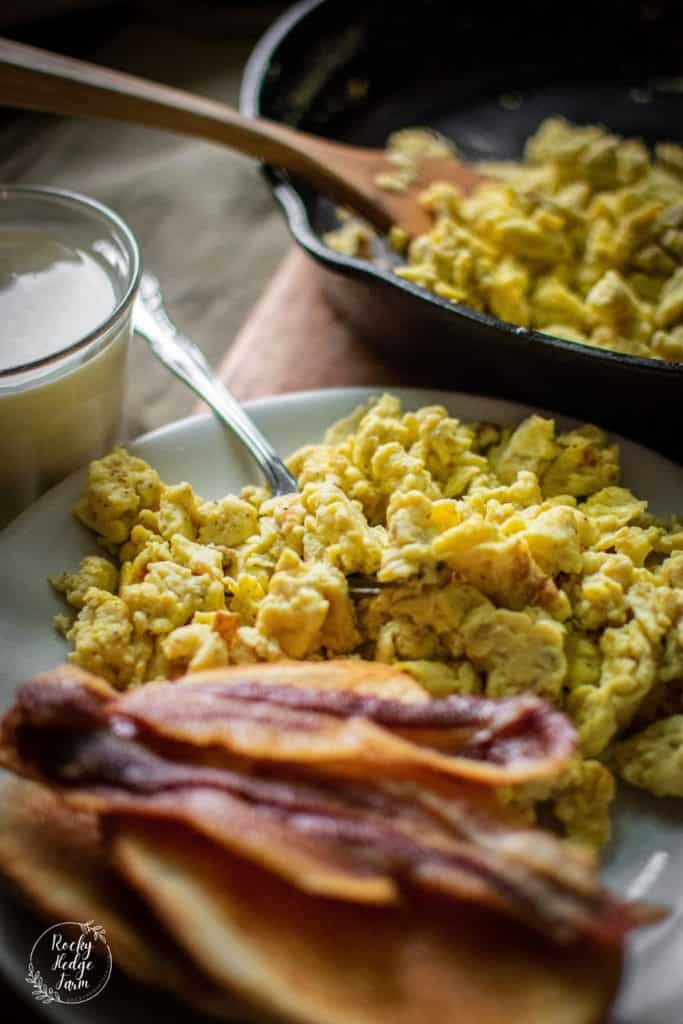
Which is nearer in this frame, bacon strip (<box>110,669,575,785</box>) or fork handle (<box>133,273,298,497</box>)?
bacon strip (<box>110,669,575,785</box>)

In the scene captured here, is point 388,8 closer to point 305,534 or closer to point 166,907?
point 305,534

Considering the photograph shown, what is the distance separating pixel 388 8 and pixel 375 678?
1.78 meters

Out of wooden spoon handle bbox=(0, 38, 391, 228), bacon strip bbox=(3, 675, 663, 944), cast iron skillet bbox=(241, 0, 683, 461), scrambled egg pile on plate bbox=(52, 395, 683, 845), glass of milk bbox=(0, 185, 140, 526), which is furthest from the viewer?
cast iron skillet bbox=(241, 0, 683, 461)

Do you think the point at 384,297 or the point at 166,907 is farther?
the point at 384,297

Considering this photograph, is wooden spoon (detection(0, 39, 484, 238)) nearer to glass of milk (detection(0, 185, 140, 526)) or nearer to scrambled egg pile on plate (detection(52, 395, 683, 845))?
glass of milk (detection(0, 185, 140, 526))

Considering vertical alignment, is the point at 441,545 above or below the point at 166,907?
above

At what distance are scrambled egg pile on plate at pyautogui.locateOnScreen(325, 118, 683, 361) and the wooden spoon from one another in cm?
4

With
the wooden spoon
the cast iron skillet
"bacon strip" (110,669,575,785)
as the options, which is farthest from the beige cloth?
"bacon strip" (110,669,575,785)

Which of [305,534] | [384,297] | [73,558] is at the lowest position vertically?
[73,558]

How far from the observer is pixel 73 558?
1.31 m

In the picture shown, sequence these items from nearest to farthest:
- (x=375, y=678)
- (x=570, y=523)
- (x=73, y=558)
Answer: (x=375, y=678) → (x=570, y=523) → (x=73, y=558)

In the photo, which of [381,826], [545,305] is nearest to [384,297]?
[545,305]

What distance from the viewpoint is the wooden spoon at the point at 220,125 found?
1589 mm

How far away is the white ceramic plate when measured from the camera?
3.08ft
